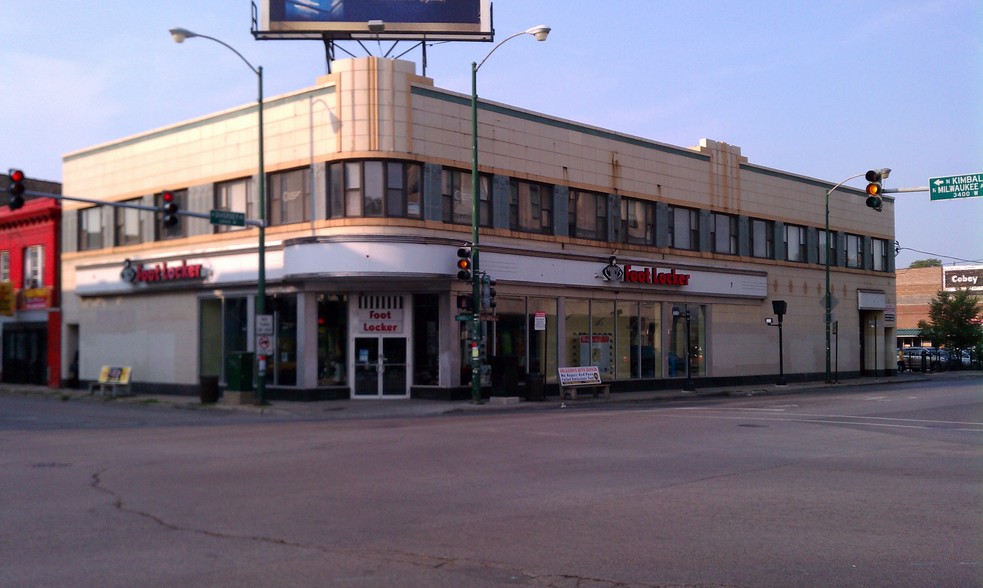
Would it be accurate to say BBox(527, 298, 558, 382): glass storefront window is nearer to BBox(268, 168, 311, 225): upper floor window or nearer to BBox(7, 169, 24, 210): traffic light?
BBox(268, 168, 311, 225): upper floor window

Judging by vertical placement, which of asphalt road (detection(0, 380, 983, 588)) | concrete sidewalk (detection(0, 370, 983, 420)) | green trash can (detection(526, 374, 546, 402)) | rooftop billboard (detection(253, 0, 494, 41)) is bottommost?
concrete sidewalk (detection(0, 370, 983, 420))

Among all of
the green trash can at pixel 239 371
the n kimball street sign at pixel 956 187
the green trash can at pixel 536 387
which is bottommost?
the green trash can at pixel 536 387

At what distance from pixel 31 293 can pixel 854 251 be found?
43.2 metres

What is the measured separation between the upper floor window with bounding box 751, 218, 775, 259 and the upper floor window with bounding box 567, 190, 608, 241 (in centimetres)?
1104

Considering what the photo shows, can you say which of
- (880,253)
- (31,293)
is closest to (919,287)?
(880,253)

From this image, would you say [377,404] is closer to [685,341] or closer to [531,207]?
[531,207]

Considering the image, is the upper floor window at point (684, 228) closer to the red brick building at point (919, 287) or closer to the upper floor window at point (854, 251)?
the upper floor window at point (854, 251)

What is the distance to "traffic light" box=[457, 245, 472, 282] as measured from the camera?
2861cm

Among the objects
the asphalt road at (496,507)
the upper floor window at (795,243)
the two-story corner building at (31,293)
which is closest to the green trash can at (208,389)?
the asphalt road at (496,507)

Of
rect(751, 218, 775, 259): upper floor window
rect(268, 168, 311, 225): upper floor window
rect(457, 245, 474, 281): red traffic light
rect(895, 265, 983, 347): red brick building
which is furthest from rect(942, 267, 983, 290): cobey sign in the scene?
rect(268, 168, 311, 225): upper floor window

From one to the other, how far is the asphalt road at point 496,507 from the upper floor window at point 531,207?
14286 millimetres

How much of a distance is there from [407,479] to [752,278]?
112ft

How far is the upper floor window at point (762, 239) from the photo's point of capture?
45.3m

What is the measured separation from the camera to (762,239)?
150 feet
